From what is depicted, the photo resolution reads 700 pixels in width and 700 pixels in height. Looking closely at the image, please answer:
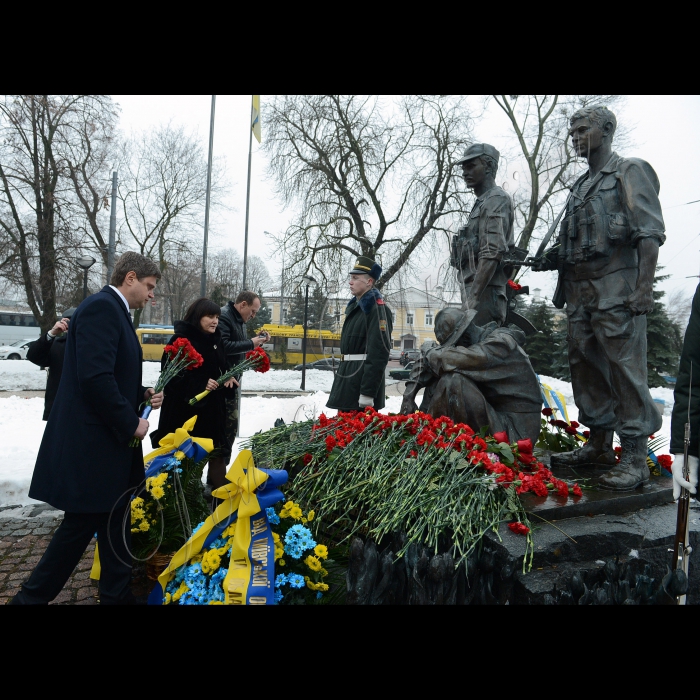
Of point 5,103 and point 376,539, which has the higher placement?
point 5,103

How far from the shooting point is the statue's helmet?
401 cm

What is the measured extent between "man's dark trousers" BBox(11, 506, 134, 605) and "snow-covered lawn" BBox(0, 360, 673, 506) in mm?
440

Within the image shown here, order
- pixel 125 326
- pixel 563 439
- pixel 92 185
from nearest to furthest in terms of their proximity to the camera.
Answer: pixel 125 326
pixel 563 439
pixel 92 185

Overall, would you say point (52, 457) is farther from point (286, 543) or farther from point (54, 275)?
point (54, 275)

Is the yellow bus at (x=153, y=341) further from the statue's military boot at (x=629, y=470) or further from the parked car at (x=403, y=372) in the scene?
the statue's military boot at (x=629, y=470)

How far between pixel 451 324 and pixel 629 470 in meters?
1.49

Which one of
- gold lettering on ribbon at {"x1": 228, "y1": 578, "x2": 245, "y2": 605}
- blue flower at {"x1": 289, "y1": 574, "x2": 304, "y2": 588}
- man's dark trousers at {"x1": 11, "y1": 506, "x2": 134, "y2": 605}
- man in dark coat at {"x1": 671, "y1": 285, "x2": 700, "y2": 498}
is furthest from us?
man's dark trousers at {"x1": 11, "y1": 506, "x2": 134, "y2": 605}

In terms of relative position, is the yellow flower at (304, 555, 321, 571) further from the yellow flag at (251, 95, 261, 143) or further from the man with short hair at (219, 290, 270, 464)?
the yellow flag at (251, 95, 261, 143)

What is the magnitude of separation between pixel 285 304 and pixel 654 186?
13.8 meters

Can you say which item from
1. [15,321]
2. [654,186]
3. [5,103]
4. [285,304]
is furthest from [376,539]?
[15,321]

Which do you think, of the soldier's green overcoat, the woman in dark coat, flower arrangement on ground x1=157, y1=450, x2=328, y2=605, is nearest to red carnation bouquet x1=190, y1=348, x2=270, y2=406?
the woman in dark coat

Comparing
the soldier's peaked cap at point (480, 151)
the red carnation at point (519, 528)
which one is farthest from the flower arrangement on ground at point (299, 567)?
the soldier's peaked cap at point (480, 151)

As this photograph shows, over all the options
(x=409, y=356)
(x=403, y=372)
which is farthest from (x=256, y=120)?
(x=409, y=356)

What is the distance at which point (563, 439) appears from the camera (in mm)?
4859
